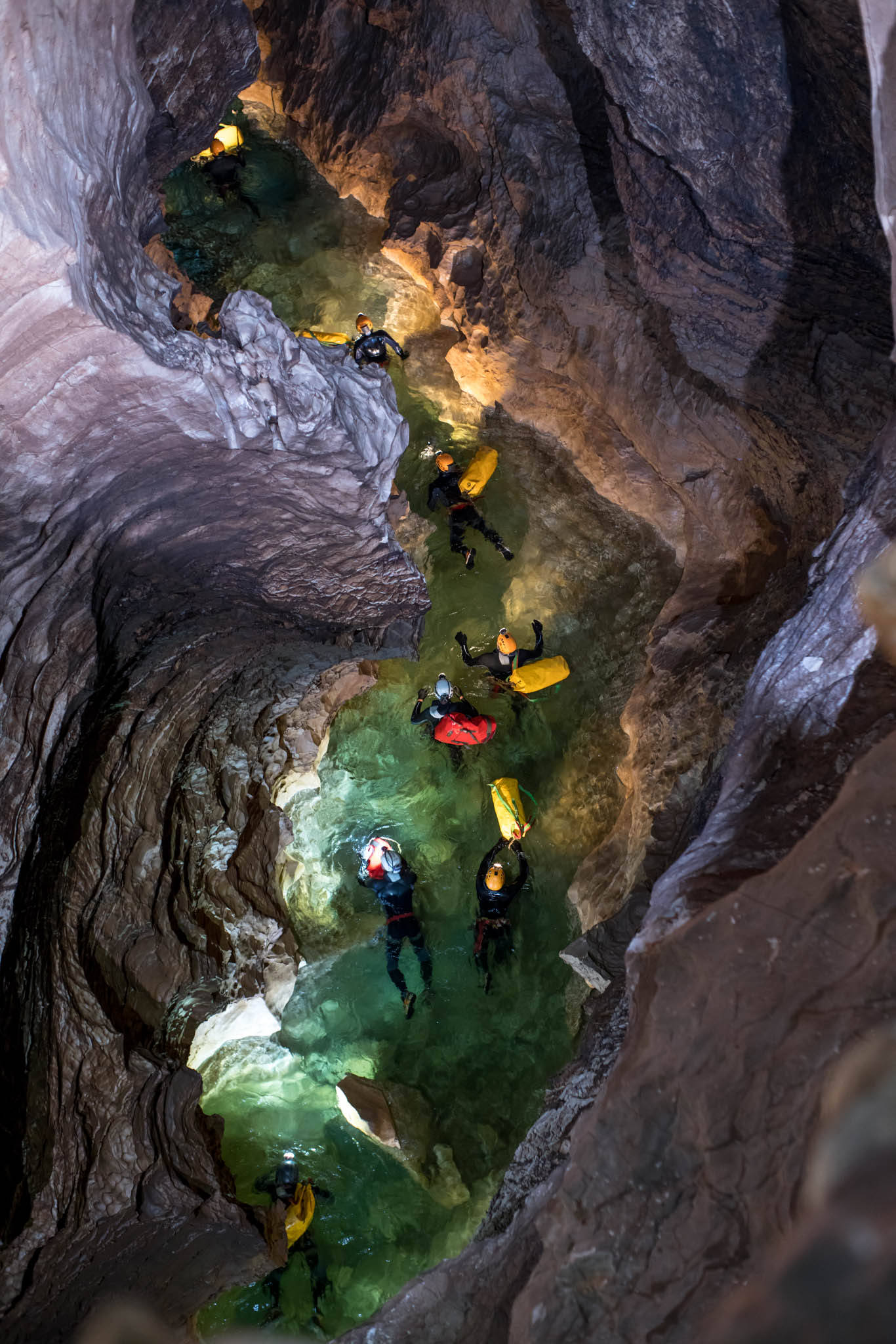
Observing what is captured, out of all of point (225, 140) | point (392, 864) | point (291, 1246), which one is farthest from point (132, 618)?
point (225, 140)

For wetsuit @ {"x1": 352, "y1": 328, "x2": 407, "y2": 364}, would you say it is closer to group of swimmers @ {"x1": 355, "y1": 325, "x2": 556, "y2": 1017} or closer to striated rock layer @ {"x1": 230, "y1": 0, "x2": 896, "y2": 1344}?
striated rock layer @ {"x1": 230, "y1": 0, "x2": 896, "y2": 1344}

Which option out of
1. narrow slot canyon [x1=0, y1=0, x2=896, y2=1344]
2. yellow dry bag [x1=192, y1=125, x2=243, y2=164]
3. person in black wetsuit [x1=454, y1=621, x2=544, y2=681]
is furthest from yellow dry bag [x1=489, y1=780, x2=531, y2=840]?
yellow dry bag [x1=192, y1=125, x2=243, y2=164]

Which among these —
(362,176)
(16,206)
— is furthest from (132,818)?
(362,176)

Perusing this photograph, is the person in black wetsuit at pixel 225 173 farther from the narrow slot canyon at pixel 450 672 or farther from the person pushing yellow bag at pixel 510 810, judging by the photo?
the person pushing yellow bag at pixel 510 810

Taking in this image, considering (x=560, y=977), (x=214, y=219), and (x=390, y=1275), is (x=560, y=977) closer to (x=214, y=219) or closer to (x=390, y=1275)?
(x=390, y=1275)

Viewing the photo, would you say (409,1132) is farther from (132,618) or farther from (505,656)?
(132,618)

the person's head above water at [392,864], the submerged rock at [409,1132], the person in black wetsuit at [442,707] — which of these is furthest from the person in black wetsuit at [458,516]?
the submerged rock at [409,1132]
